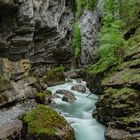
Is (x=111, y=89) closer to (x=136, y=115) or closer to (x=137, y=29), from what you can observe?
(x=136, y=115)

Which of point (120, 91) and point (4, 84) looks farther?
point (4, 84)

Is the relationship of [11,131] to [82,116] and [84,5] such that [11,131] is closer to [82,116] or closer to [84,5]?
[82,116]

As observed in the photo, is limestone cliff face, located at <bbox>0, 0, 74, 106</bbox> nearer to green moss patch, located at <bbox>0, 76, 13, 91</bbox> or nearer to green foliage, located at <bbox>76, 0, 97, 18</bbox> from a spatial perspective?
green moss patch, located at <bbox>0, 76, 13, 91</bbox>

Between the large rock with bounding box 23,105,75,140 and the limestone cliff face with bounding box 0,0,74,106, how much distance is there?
5.98m

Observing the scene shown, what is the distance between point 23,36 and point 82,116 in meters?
10.3

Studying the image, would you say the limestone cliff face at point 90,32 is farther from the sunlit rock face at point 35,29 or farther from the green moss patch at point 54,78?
the green moss patch at point 54,78

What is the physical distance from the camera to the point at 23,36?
93.1 ft

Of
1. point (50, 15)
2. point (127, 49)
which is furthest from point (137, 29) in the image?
point (50, 15)

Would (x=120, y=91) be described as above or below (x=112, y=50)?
below

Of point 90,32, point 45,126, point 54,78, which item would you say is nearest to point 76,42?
point 90,32

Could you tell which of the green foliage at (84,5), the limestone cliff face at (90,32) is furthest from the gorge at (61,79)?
the green foliage at (84,5)

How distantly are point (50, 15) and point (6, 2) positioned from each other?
10625 mm

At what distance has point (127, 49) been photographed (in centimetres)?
2634

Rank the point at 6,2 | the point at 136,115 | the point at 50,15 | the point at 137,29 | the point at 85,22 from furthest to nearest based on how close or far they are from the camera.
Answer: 1. the point at 85,22
2. the point at 50,15
3. the point at 137,29
4. the point at 6,2
5. the point at 136,115
